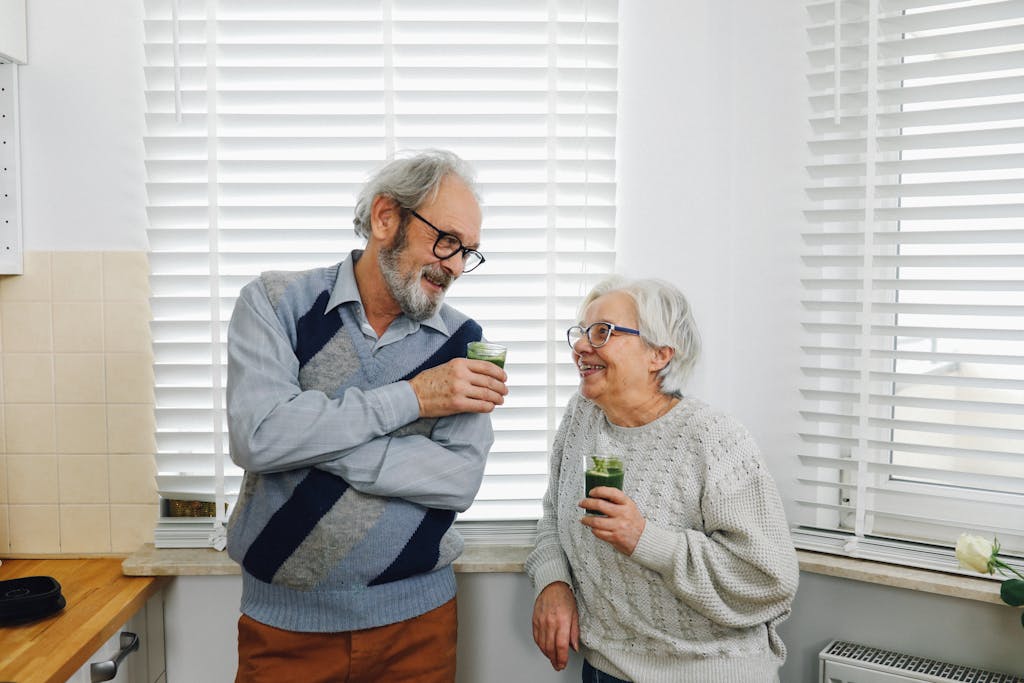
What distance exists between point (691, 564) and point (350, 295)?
957 millimetres

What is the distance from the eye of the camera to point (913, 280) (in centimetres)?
210

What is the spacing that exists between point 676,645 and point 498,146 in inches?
55.7

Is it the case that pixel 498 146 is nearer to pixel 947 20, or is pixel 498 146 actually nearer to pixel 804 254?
pixel 804 254

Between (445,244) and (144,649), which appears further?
(144,649)

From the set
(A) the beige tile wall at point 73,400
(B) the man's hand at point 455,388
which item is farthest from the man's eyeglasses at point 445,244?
(A) the beige tile wall at point 73,400

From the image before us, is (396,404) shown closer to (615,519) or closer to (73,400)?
(615,519)

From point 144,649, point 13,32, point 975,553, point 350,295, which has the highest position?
point 13,32

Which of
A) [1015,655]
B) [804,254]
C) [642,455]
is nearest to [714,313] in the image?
[804,254]

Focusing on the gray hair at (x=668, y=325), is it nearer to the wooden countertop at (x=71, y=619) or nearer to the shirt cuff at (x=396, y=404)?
the shirt cuff at (x=396, y=404)

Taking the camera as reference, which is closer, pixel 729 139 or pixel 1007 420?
pixel 1007 420

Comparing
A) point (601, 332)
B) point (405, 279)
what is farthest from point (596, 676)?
point (405, 279)

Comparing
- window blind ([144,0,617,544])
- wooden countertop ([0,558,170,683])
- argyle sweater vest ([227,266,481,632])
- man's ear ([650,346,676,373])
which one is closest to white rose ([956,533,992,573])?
man's ear ([650,346,676,373])

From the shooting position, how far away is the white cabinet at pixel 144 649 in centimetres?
200

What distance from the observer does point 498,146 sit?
7.59ft
